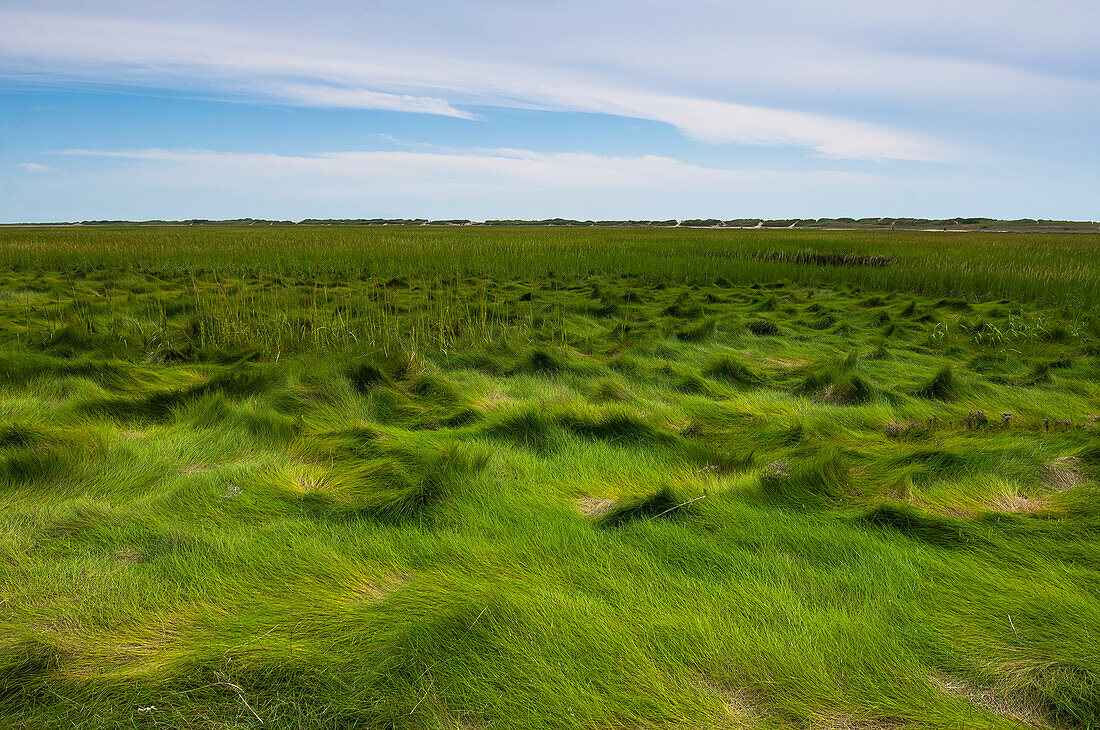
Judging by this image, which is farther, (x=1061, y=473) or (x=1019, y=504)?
(x=1061, y=473)

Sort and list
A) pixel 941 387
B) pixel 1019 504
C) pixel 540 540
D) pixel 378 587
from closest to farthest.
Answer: pixel 378 587
pixel 540 540
pixel 1019 504
pixel 941 387

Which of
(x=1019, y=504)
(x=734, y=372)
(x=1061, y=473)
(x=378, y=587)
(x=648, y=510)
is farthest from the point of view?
(x=734, y=372)

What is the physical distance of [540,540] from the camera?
6.50 feet

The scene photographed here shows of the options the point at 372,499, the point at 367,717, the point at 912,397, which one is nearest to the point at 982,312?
the point at 912,397

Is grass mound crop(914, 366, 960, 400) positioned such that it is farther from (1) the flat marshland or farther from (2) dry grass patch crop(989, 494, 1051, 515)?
(2) dry grass patch crop(989, 494, 1051, 515)

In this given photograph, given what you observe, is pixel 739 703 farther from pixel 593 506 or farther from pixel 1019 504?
pixel 1019 504

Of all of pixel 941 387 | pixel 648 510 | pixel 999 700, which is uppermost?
pixel 941 387

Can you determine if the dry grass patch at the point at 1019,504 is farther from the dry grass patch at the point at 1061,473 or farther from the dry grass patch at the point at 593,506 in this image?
the dry grass patch at the point at 593,506

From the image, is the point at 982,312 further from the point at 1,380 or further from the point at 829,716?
the point at 1,380

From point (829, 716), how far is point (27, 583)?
2253 mm

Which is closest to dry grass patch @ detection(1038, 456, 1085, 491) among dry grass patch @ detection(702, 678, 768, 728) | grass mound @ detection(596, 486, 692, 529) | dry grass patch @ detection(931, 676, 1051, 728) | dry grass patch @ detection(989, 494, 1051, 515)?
dry grass patch @ detection(989, 494, 1051, 515)

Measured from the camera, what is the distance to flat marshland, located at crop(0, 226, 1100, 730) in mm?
1324

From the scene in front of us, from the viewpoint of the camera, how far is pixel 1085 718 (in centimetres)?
126

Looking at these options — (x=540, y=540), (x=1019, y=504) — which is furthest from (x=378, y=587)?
(x=1019, y=504)
